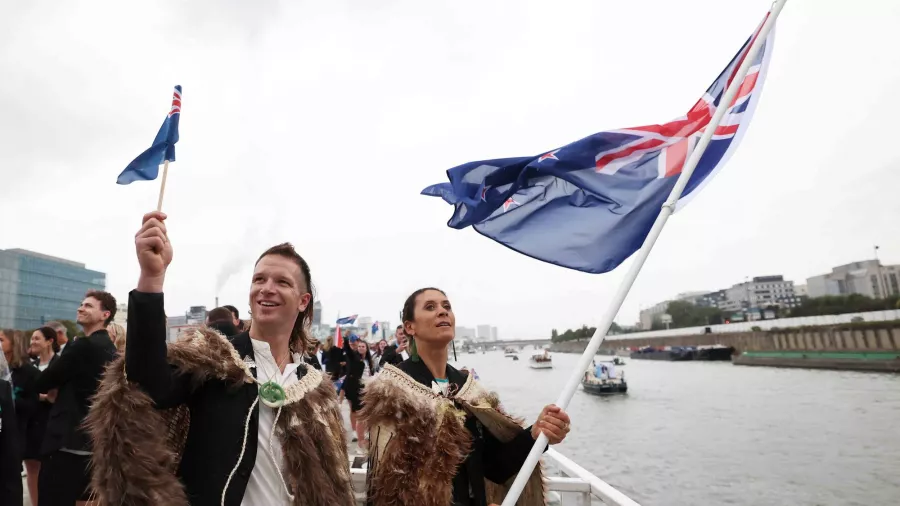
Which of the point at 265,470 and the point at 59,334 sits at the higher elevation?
the point at 59,334

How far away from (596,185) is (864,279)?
135264 millimetres

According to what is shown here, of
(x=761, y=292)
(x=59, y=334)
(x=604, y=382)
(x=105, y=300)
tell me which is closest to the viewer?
(x=105, y=300)

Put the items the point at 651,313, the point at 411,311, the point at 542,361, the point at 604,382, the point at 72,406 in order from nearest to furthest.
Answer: the point at 411,311 → the point at 72,406 → the point at 604,382 → the point at 542,361 → the point at 651,313

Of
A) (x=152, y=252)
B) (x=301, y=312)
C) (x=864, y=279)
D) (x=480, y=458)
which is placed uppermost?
(x=864, y=279)

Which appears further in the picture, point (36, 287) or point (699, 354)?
point (36, 287)

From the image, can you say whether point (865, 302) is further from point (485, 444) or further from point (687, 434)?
point (485, 444)

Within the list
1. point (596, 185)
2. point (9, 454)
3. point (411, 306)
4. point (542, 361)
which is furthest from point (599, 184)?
point (542, 361)

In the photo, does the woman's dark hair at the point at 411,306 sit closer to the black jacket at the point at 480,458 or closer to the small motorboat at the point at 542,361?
the black jacket at the point at 480,458

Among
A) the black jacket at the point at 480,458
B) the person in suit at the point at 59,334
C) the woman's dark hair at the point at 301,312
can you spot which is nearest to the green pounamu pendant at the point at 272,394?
the woman's dark hair at the point at 301,312

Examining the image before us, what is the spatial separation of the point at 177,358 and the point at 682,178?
244 centimetres

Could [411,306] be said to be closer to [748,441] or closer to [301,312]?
[301,312]

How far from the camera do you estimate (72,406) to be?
4152 mm

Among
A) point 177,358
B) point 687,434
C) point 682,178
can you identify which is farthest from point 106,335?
point 687,434

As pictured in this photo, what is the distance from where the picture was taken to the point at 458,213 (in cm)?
380
